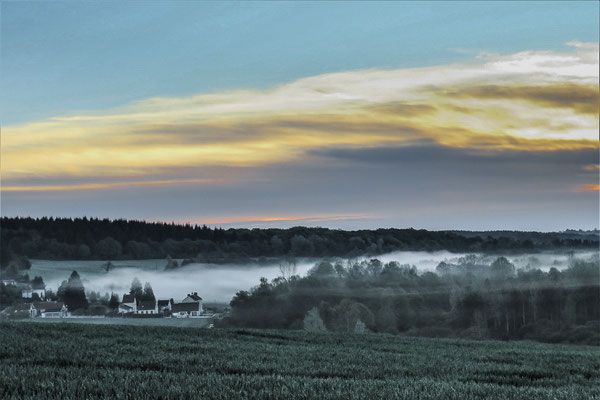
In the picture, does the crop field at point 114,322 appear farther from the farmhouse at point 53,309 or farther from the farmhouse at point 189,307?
the farmhouse at point 53,309

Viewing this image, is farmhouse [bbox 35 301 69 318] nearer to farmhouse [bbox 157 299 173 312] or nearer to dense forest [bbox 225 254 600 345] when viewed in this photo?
farmhouse [bbox 157 299 173 312]

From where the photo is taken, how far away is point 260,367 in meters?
13.9

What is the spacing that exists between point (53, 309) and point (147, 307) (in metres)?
5.43

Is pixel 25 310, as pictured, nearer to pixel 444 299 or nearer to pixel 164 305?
pixel 164 305

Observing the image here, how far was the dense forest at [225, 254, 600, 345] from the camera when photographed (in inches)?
2482

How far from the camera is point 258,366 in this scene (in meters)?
14.0

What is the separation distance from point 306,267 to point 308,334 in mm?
43326

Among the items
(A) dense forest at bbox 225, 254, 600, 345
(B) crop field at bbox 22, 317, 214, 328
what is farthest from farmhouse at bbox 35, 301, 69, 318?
(A) dense forest at bbox 225, 254, 600, 345

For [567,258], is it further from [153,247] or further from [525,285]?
[153,247]

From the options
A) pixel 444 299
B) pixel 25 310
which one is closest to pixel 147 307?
pixel 25 310

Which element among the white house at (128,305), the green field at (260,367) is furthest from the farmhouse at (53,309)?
the green field at (260,367)

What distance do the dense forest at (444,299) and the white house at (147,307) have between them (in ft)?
61.2

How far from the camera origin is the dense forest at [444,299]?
63.0 m

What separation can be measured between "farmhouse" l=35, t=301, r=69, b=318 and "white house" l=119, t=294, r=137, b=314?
10.4 feet
